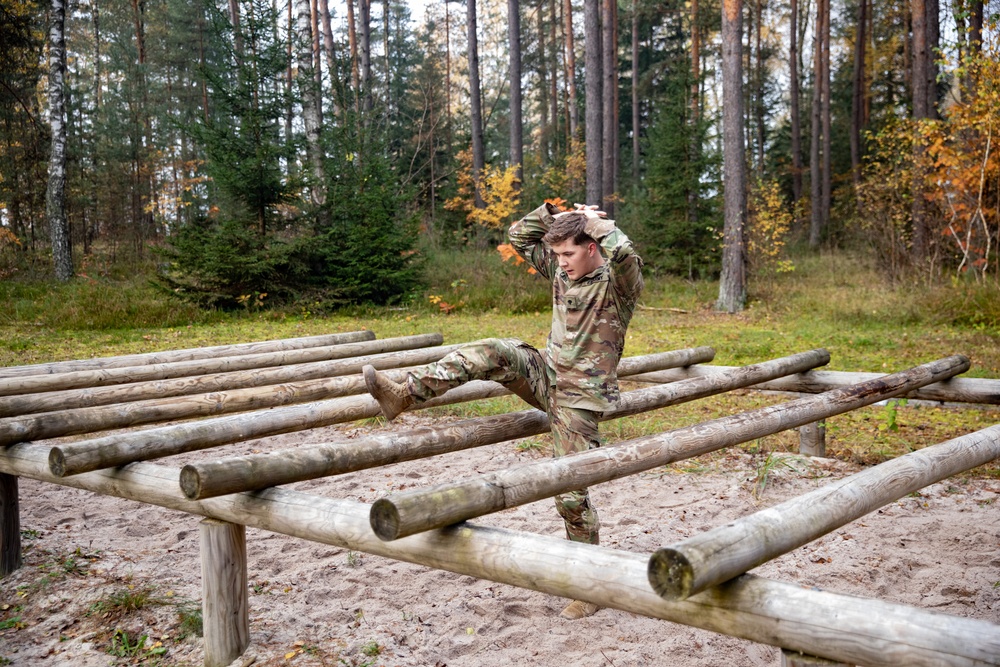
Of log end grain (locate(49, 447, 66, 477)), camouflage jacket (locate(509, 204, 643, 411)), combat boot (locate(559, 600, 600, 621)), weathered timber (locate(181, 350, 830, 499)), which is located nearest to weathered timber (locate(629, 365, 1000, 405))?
weathered timber (locate(181, 350, 830, 499))

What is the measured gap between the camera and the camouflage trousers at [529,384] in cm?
387

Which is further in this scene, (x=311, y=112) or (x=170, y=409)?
(x=311, y=112)

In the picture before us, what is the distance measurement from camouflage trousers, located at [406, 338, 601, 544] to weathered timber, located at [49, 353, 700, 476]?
363 millimetres

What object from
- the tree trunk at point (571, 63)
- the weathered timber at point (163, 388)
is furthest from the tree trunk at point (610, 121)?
the weathered timber at point (163, 388)

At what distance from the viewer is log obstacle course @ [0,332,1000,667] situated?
2172mm

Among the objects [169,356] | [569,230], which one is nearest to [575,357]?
[569,230]

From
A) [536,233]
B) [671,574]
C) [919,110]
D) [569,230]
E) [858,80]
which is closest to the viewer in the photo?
[671,574]

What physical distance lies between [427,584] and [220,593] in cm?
121

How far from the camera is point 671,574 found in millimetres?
2176

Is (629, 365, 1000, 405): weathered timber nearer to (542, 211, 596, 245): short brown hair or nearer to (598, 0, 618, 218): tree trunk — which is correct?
(542, 211, 596, 245): short brown hair

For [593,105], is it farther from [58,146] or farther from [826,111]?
[826,111]

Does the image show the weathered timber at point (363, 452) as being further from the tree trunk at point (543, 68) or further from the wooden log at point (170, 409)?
the tree trunk at point (543, 68)

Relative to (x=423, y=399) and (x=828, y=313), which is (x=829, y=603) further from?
(x=828, y=313)

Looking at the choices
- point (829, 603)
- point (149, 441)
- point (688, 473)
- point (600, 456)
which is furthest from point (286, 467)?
point (688, 473)
